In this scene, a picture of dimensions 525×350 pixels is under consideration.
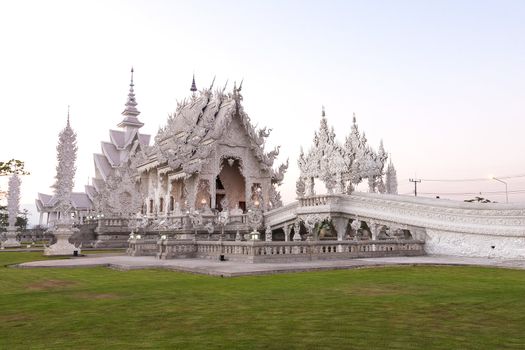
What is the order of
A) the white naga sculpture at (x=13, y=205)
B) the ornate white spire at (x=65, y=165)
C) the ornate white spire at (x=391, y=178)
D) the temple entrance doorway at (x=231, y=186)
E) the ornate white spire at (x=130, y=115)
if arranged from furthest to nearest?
1. the ornate white spire at (x=130, y=115)
2. the ornate white spire at (x=391, y=178)
3. the temple entrance doorway at (x=231, y=186)
4. the white naga sculpture at (x=13, y=205)
5. the ornate white spire at (x=65, y=165)

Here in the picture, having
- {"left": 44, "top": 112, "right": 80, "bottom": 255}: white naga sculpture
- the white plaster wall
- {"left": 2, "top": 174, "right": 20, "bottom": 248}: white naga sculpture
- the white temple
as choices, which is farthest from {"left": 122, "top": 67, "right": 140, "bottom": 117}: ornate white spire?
the white plaster wall

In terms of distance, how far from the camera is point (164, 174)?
4328cm

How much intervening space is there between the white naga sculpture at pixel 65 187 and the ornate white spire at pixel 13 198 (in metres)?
15.5

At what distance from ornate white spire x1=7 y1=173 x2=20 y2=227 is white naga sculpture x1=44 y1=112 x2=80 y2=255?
15516mm

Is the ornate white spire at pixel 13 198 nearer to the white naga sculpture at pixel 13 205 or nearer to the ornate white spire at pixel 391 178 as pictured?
the white naga sculpture at pixel 13 205

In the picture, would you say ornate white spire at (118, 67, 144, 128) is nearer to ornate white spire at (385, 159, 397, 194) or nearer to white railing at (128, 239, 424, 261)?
ornate white spire at (385, 159, 397, 194)

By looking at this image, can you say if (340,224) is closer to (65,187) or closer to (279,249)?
(279,249)

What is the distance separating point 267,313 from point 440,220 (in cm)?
1799

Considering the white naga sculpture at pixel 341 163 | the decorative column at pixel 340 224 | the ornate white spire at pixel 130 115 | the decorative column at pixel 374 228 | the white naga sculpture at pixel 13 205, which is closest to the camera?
the decorative column at pixel 374 228

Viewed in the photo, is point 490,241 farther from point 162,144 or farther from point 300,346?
point 162,144

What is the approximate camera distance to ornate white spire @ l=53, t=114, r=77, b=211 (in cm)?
2692

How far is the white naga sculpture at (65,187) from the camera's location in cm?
2483

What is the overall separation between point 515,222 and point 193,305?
1691 centimetres

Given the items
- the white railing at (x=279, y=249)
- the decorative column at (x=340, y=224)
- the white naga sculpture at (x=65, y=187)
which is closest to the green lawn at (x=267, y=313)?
the white railing at (x=279, y=249)
